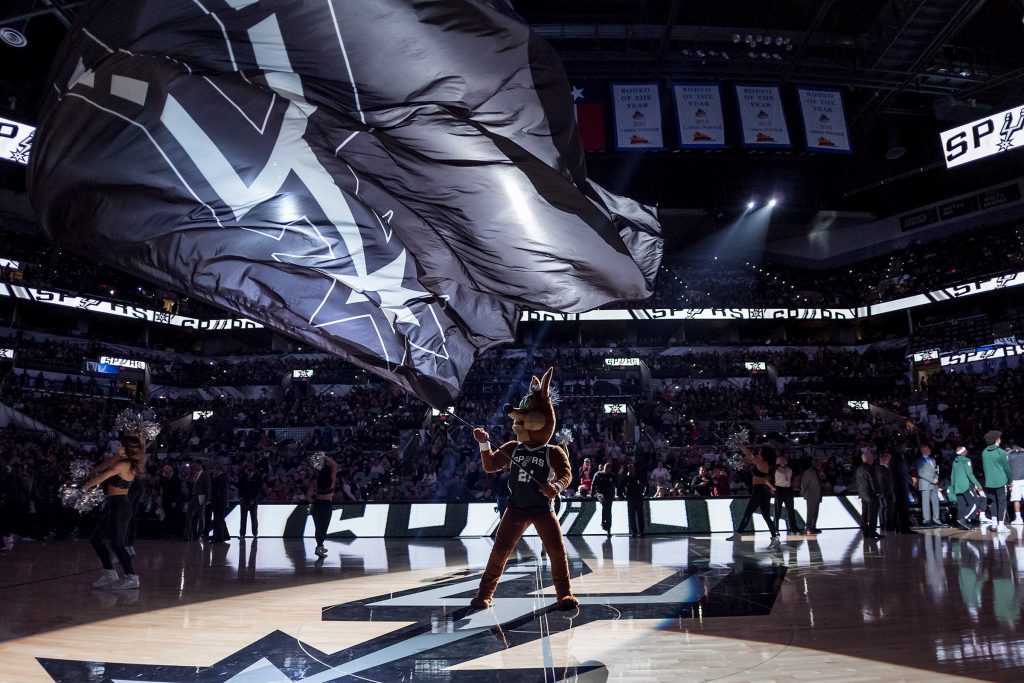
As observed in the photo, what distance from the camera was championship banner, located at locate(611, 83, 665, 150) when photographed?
19781 millimetres

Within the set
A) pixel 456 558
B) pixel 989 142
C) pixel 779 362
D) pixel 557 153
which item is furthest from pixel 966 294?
pixel 557 153

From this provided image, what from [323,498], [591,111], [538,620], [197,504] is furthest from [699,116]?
[538,620]

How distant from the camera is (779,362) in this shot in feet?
109

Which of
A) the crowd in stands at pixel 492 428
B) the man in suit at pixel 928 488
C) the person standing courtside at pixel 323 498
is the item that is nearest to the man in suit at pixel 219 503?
the crowd in stands at pixel 492 428

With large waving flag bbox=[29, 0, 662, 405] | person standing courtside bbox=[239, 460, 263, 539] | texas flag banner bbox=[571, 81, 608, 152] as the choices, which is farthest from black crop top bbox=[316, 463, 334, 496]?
texas flag banner bbox=[571, 81, 608, 152]

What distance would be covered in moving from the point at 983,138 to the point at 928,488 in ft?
44.5

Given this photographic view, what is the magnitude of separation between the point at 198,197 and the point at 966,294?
3406cm

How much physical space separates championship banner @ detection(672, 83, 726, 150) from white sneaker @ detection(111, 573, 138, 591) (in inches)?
651

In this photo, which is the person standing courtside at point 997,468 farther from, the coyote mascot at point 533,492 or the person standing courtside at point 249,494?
the person standing courtside at point 249,494

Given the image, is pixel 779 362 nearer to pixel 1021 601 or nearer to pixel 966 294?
pixel 966 294

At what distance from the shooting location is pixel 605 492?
46.3 feet

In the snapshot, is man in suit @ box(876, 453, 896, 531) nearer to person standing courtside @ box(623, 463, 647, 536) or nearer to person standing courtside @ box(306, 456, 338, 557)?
person standing courtside @ box(623, 463, 647, 536)

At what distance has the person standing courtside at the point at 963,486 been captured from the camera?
13.1 metres

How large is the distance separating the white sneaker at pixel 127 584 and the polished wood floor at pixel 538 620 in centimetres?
16
